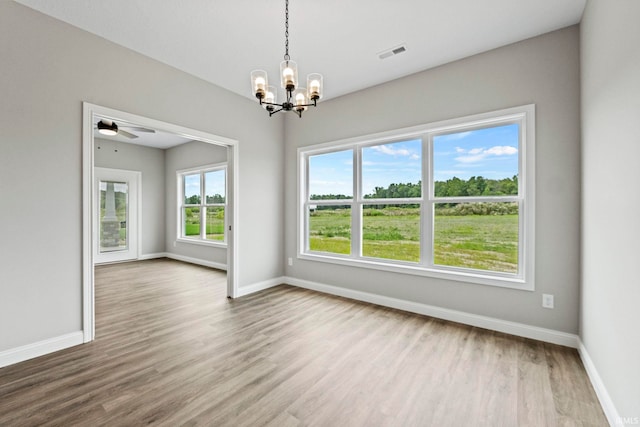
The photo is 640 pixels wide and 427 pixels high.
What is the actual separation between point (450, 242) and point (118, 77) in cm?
406

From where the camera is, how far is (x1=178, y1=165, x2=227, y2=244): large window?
20.1 ft

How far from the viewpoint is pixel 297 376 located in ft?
6.70

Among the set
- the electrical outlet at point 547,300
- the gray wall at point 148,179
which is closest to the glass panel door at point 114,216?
the gray wall at point 148,179

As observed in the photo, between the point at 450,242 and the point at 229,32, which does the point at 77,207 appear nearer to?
the point at 229,32

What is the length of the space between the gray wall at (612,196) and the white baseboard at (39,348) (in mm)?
3988

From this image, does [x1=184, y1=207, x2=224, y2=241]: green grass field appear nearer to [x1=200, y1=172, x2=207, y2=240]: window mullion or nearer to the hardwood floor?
[x1=200, y1=172, x2=207, y2=240]: window mullion

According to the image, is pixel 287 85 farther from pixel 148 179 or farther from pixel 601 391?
pixel 148 179

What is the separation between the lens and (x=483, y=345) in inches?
98.9

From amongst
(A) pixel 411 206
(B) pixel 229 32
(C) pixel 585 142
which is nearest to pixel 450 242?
(A) pixel 411 206

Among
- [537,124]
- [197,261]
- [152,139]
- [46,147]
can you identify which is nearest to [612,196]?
[537,124]

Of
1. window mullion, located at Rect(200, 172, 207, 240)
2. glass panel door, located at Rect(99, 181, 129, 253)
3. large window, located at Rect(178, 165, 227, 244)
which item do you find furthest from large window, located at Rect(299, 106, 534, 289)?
glass panel door, located at Rect(99, 181, 129, 253)

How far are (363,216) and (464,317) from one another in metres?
1.77

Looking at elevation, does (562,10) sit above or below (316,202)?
above

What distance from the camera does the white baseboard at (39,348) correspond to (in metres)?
2.18
